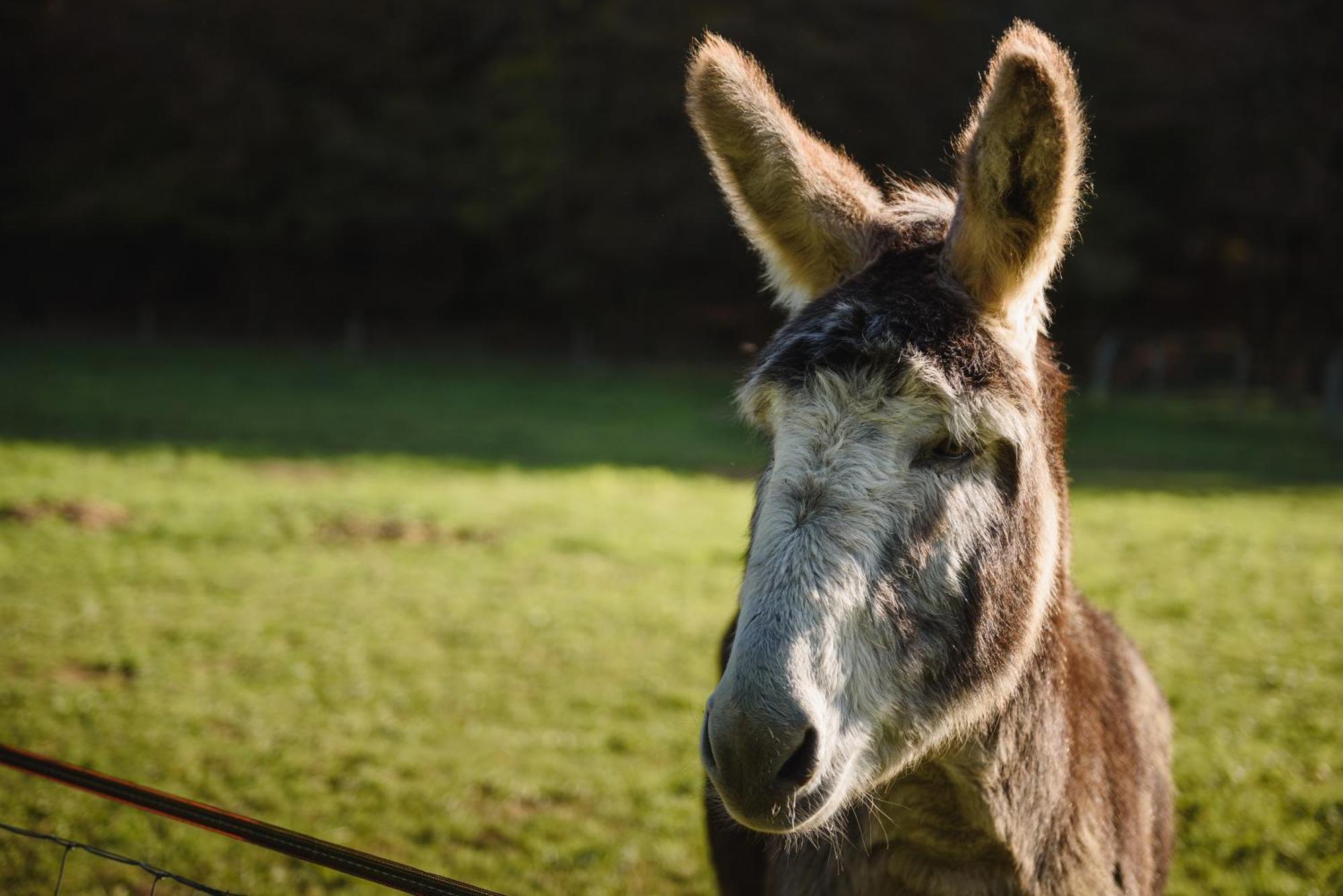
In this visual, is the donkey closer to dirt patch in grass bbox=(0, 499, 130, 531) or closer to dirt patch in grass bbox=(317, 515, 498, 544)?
dirt patch in grass bbox=(317, 515, 498, 544)

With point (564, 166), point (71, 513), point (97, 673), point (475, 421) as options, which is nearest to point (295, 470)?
point (71, 513)

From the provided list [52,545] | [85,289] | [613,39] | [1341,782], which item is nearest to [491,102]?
[613,39]

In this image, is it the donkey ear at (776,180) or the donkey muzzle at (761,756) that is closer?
the donkey muzzle at (761,756)

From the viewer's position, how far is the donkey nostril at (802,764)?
188 centimetres

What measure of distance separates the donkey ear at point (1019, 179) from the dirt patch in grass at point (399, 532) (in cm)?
867

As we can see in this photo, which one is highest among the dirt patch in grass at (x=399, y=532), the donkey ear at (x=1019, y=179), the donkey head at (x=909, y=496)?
the donkey ear at (x=1019, y=179)

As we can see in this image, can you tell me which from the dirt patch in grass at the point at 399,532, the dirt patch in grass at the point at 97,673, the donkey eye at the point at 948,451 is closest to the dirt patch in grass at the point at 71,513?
the dirt patch in grass at the point at 399,532

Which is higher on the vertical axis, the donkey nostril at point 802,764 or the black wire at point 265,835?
the donkey nostril at point 802,764

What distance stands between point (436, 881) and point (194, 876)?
321 centimetres

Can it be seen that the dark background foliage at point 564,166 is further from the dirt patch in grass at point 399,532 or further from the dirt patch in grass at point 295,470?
the dirt patch in grass at point 399,532

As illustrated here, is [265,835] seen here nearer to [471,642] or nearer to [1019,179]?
[1019,179]

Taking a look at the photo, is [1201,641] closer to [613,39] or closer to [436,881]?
[436,881]

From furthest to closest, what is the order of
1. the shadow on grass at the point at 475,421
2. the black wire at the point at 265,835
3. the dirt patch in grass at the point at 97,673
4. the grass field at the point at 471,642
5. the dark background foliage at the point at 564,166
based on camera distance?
the dark background foliage at the point at 564,166, the shadow on grass at the point at 475,421, the dirt patch in grass at the point at 97,673, the grass field at the point at 471,642, the black wire at the point at 265,835

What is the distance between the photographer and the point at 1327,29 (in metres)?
28.0
